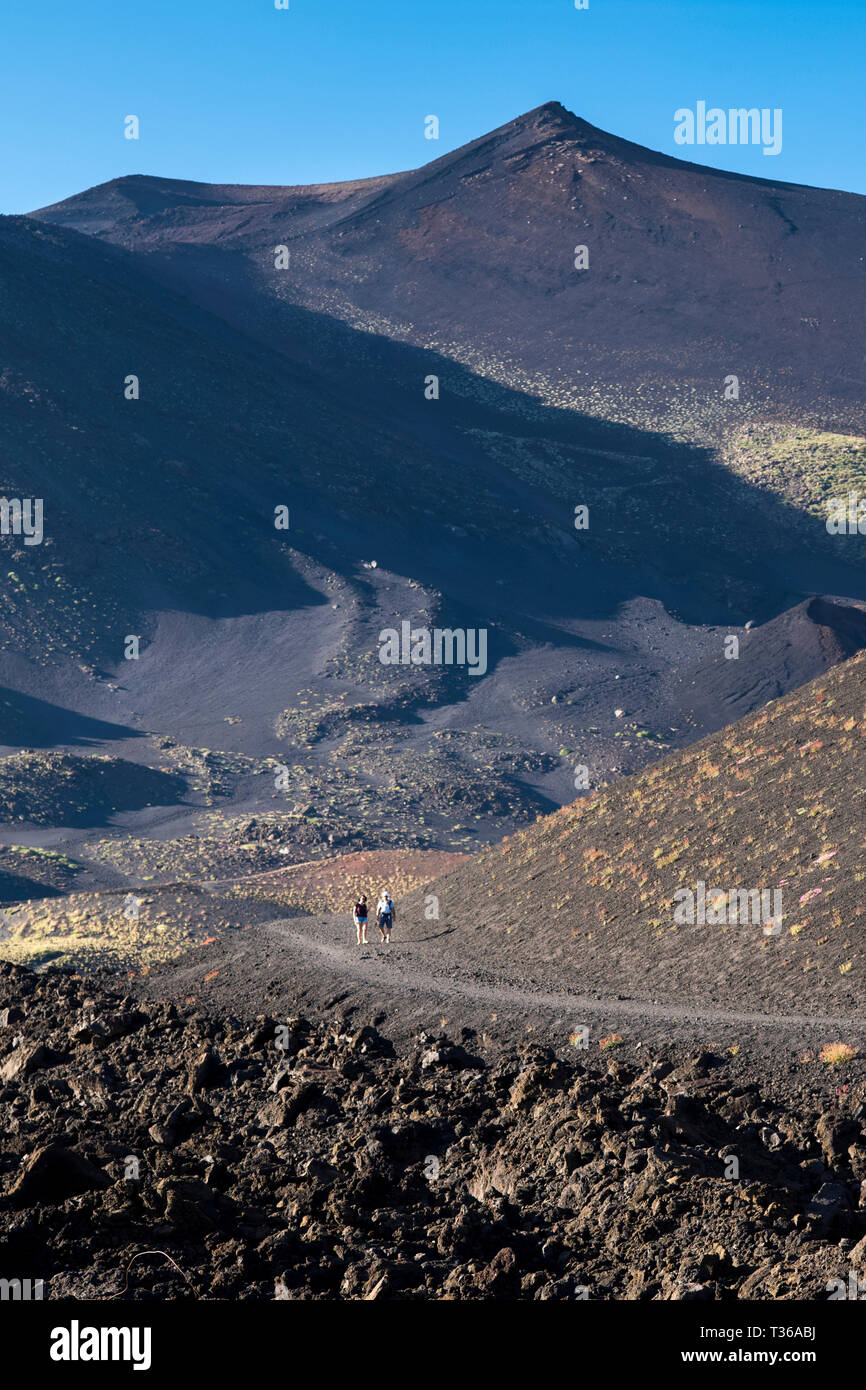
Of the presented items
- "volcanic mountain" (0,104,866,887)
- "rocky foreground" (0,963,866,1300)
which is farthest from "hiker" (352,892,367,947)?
"volcanic mountain" (0,104,866,887)

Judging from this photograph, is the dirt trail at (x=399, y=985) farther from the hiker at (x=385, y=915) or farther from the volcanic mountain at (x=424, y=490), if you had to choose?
the volcanic mountain at (x=424, y=490)

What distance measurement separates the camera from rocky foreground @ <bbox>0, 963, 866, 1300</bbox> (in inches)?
377

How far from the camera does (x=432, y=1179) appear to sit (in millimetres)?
12469

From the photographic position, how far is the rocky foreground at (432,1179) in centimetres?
957

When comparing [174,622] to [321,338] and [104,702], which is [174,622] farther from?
[321,338]

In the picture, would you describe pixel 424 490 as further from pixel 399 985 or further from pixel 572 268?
pixel 399 985

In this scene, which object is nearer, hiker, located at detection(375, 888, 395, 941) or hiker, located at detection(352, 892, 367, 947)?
hiker, located at detection(375, 888, 395, 941)

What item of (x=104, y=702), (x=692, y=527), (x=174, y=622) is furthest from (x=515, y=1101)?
(x=692, y=527)

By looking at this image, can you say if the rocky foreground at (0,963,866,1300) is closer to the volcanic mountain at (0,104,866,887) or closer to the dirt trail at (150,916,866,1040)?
the dirt trail at (150,916,866,1040)

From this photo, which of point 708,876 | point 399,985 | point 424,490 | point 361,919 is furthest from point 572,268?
point 399,985

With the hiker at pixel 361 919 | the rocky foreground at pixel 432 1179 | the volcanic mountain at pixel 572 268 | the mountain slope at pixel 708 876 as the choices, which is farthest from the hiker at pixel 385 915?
the volcanic mountain at pixel 572 268
